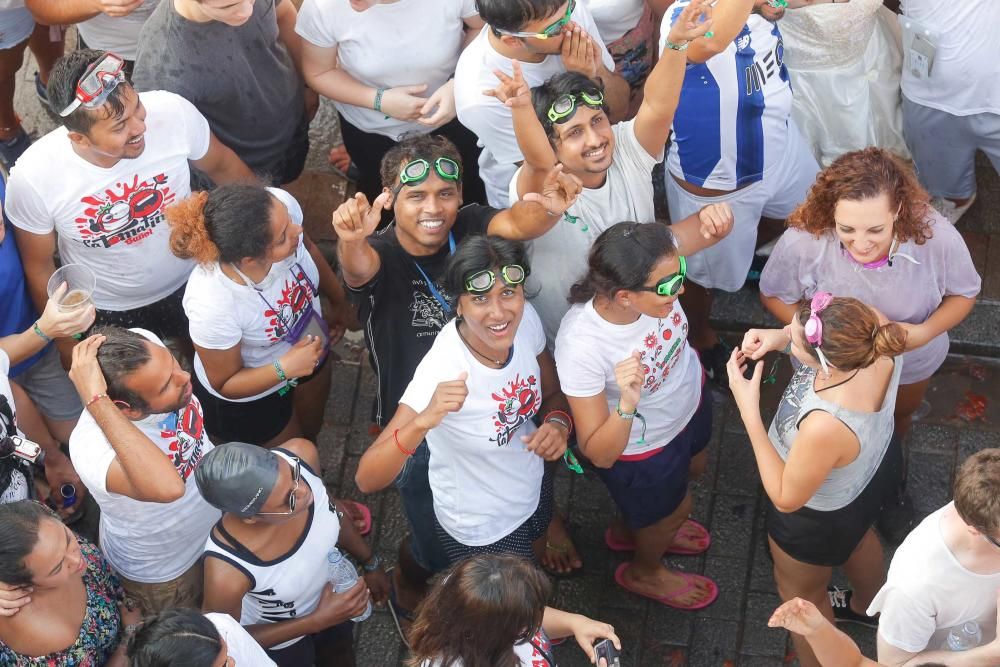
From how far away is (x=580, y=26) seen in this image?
4.36 metres

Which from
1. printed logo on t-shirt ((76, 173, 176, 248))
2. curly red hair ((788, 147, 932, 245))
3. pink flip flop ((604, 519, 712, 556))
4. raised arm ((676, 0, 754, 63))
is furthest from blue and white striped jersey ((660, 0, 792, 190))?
printed logo on t-shirt ((76, 173, 176, 248))

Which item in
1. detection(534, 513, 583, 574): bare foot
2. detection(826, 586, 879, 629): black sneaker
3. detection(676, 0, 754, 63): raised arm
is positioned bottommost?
detection(534, 513, 583, 574): bare foot

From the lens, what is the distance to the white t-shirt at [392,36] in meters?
4.62

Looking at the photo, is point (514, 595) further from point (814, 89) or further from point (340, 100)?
point (814, 89)

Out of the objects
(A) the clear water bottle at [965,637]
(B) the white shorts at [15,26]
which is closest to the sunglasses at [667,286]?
(A) the clear water bottle at [965,637]

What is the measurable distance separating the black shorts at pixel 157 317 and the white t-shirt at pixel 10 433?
635 mm

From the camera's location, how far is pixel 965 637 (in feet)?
11.1

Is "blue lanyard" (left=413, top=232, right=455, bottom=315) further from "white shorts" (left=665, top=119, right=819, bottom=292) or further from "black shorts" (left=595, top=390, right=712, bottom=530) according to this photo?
"white shorts" (left=665, top=119, right=819, bottom=292)

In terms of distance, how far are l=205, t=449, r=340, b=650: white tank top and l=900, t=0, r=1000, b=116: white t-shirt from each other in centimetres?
316

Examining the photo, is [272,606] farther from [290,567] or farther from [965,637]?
[965,637]

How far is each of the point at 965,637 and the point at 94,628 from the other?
2668 millimetres

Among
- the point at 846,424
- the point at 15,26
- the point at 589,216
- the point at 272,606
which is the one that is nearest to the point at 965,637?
the point at 846,424

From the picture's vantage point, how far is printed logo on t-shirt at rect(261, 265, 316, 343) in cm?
419

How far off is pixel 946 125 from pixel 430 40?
2318 millimetres
